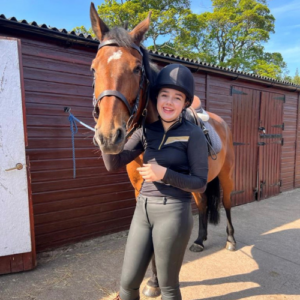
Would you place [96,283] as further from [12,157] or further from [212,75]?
[212,75]

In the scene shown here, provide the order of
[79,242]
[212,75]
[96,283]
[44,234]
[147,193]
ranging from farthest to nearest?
[212,75] < [79,242] < [44,234] < [96,283] < [147,193]

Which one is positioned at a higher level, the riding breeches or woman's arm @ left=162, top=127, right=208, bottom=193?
woman's arm @ left=162, top=127, right=208, bottom=193

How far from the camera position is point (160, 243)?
53.9 inches

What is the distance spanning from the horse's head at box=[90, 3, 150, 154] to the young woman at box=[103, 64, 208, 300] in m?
0.17

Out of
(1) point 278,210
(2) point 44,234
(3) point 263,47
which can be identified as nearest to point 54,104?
(2) point 44,234

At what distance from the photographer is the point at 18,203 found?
2518 mm

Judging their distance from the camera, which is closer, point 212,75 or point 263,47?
point 212,75

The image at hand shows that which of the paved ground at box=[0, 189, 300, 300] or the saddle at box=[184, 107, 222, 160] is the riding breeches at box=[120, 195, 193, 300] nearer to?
the paved ground at box=[0, 189, 300, 300]

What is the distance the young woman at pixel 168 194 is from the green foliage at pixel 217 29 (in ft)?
60.2

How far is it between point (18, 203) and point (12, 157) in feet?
1.61

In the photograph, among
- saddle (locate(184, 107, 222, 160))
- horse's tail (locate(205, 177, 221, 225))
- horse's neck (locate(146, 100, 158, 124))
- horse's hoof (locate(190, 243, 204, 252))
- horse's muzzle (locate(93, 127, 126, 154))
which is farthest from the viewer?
horse's tail (locate(205, 177, 221, 225))

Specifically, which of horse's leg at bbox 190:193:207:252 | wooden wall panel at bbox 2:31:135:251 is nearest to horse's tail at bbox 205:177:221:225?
horse's leg at bbox 190:193:207:252

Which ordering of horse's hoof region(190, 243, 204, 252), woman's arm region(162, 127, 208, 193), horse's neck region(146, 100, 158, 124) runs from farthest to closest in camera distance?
horse's hoof region(190, 243, 204, 252), horse's neck region(146, 100, 158, 124), woman's arm region(162, 127, 208, 193)

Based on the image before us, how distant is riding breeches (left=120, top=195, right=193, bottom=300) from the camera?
137 centimetres
